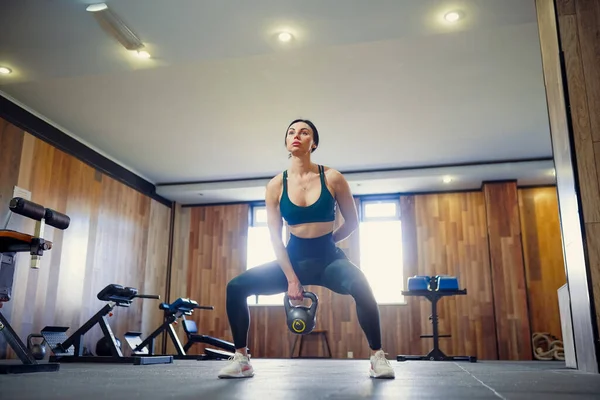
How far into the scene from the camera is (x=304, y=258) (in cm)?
230

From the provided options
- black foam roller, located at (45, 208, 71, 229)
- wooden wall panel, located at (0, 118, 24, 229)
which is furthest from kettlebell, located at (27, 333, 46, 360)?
black foam roller, located at (45, 208, 71, 229)

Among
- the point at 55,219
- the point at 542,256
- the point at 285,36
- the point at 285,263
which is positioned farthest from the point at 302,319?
the point at 542,256

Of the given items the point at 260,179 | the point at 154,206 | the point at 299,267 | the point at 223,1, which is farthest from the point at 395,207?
the point at 299,267

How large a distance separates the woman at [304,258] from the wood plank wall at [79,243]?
4.22 meters

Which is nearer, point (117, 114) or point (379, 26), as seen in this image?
point (379, 26)

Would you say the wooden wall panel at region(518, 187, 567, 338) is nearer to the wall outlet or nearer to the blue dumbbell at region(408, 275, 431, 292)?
the blue dumbbell at region(408, 275, 431, 292)

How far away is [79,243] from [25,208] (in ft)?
14.2

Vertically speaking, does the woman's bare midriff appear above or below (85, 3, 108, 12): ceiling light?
below

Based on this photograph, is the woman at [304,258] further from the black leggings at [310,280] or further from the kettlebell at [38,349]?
the kettlebell at [38,349]

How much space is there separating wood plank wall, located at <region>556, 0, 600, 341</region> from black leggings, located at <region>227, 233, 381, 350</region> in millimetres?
1099

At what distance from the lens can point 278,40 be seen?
418cm

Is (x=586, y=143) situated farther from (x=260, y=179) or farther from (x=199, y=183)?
(x=199, y=183)

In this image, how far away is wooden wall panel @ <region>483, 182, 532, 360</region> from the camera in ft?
25.9

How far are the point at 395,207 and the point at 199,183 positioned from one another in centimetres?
337
